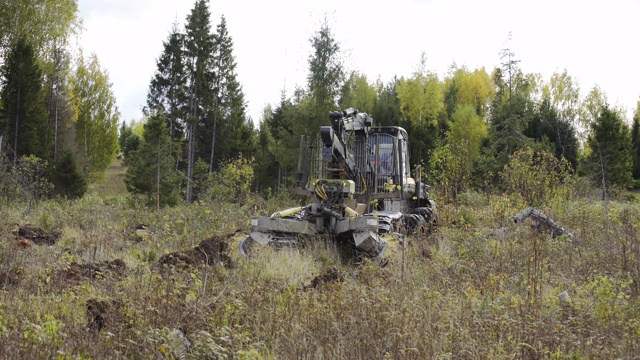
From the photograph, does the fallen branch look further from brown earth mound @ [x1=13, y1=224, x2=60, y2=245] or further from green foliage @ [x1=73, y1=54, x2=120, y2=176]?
green foliage @ [x1=73, y1=54, x2=120, y2=176]

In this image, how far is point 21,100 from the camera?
26234 mm

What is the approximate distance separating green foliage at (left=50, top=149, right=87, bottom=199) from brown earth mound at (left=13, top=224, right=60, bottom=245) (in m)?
13.6

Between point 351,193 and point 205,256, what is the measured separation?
2.88m

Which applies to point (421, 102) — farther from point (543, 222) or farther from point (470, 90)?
point (543, 222)

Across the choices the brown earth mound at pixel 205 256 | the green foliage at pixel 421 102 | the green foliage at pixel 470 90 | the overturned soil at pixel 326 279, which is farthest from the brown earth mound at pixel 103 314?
the green foliage at pixel 470 90

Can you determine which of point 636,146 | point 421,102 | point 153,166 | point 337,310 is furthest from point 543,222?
point 636,146

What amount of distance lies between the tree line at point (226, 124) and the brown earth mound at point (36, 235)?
7337 mm

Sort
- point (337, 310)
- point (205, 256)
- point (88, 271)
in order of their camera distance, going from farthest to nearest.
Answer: point (205, 256) < point (88, 271) < point (337, 310)

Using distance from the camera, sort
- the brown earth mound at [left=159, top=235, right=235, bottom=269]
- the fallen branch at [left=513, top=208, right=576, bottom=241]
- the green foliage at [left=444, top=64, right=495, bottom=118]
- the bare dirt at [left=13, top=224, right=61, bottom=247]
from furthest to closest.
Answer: the green foliage at [left=444, top=64, right=495, bottom=118], the fallen branch at [left=513, top=208, right=576, bottom=241], the bare dirt at [left=13, top=224, right=61, bottom=247], the brown earth mound at [left=159, top=235, right=235, bottom=269]

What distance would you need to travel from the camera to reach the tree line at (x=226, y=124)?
23.1m

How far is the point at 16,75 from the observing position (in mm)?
25875

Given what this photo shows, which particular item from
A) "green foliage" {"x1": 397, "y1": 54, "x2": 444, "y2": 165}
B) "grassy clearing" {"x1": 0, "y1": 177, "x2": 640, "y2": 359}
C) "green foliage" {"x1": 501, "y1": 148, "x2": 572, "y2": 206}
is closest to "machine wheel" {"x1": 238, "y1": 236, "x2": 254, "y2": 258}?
"grassy clearing" {"x1": 0, "y1": 177, "x2": 640, "y2": 359}

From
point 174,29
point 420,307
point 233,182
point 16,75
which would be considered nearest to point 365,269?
point 420,307

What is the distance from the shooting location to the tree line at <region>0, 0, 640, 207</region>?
23125mm
